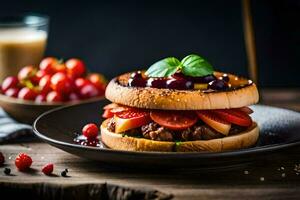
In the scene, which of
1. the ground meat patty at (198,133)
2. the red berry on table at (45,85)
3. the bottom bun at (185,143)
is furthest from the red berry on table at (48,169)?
the red berry on table at (45,85)

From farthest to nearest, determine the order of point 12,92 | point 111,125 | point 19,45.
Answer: point 19,45
point 12,92
point 111,125

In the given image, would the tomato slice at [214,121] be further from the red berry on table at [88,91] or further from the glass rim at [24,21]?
the glass rim at [24,21]

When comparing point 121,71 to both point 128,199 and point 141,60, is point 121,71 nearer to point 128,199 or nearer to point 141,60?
point 141,60

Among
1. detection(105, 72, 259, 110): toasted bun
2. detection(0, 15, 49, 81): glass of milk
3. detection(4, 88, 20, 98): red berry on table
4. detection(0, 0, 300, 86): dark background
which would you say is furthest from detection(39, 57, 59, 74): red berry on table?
detection(0, 0, 300, 86): dark background

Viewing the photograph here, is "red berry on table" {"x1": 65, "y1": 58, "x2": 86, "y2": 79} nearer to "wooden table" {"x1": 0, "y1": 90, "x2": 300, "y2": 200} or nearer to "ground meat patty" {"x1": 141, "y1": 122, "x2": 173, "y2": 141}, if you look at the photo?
"wooden table" {"x1": 0, "y1": 90, "x2": 300, "y2": 200}

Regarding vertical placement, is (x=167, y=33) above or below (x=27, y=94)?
below

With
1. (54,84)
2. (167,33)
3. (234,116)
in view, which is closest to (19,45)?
(54,84)

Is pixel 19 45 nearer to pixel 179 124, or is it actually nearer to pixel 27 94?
pixel 27 94
